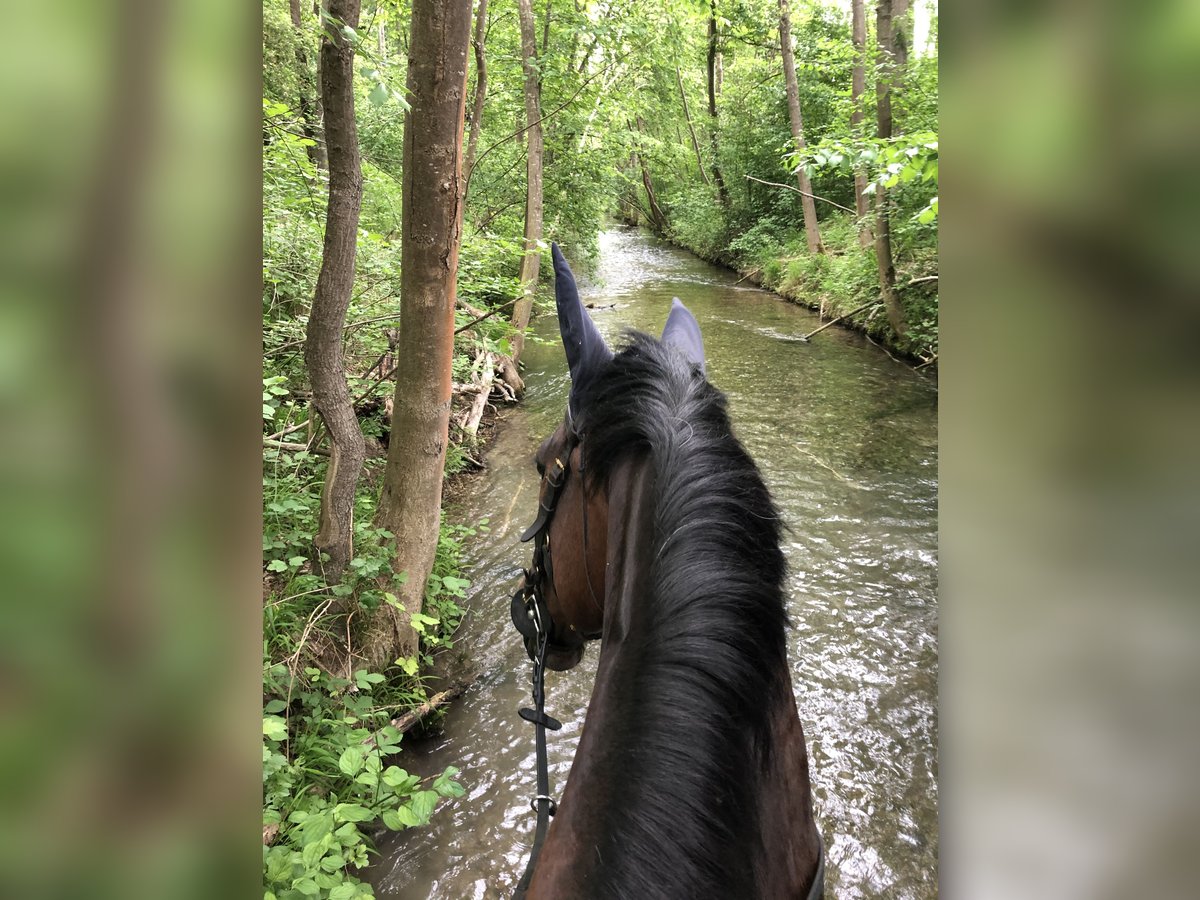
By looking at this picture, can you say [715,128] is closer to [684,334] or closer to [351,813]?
[684,334]

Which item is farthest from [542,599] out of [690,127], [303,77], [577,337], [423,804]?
[690,127]

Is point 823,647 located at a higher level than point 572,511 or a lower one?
lower

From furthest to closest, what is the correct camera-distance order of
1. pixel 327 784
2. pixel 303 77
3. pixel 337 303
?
pixel 303 77 → pixel 337 303 → pixel 327 784

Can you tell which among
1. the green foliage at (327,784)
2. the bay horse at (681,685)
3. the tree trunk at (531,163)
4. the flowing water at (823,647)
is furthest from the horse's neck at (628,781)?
the tree trunk at (531,163)

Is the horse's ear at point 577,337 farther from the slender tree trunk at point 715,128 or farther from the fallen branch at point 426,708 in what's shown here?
the slender tree trunk at point 715,128

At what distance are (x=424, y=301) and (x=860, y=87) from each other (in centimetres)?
982

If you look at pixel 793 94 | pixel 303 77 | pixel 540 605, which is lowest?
pixel 540 605

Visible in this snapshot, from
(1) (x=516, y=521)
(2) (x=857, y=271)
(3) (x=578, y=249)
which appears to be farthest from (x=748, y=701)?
(3) (x=578, y=249)

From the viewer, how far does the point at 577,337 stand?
200cm

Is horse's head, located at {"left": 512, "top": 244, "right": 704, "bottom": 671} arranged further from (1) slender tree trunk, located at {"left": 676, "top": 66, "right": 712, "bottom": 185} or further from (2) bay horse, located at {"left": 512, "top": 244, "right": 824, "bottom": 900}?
(1) slender tree trunk, located at {"left": 676, "top": 66, "right": 712, "bottom": 185}

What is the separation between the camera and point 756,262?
18047 mm

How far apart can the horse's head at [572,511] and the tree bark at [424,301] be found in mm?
1455
